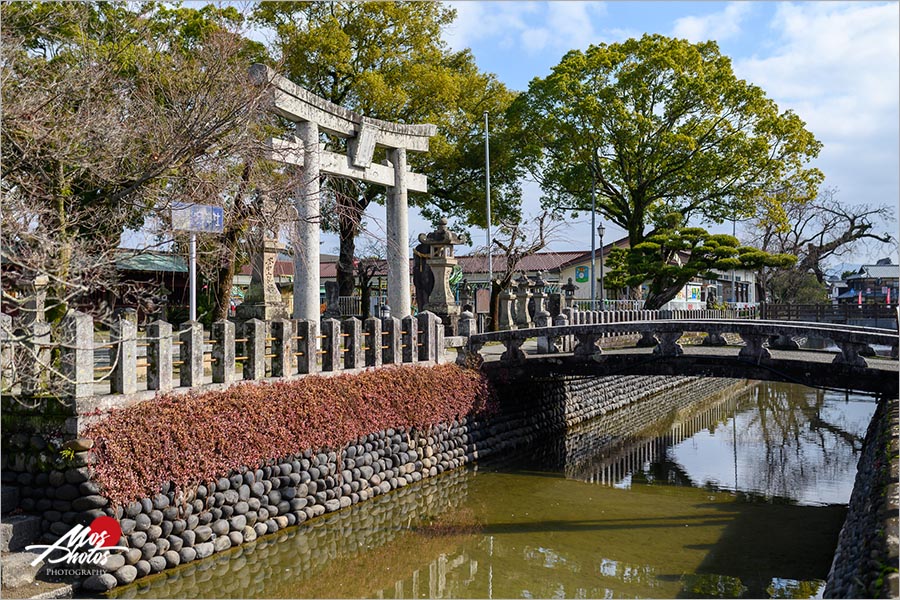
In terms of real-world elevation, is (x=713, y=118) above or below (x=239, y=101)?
above

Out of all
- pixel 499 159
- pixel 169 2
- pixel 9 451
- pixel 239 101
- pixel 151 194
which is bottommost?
pixel 9 451

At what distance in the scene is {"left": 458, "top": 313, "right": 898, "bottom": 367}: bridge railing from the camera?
13508 millimetres

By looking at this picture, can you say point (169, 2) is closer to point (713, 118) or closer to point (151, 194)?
point (151, 194)

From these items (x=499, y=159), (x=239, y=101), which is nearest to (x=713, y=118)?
(x=499, y=159)

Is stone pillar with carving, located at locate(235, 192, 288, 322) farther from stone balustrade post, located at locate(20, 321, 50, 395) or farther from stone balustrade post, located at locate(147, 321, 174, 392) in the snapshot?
stone balustrade post, located at locate(20, 321, 50, 395)

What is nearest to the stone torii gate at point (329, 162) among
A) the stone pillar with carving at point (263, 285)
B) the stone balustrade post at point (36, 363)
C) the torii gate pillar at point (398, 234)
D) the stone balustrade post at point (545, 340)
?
the torii gate pillar at point (398, 234)

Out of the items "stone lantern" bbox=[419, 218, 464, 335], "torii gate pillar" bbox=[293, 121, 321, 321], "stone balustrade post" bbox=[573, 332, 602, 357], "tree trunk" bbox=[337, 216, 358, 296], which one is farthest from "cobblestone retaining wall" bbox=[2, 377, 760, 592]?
"tree trunk" bbox=[337, 216, 358, 296]

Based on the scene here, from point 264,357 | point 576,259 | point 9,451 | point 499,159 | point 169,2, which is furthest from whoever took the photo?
point 576,259

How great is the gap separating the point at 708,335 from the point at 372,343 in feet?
21.7

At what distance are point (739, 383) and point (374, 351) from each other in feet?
74.6

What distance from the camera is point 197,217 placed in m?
12.3

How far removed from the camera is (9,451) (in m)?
9.23

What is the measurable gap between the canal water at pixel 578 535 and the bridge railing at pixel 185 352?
7.66ft

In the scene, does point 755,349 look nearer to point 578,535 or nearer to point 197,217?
point 578,535
